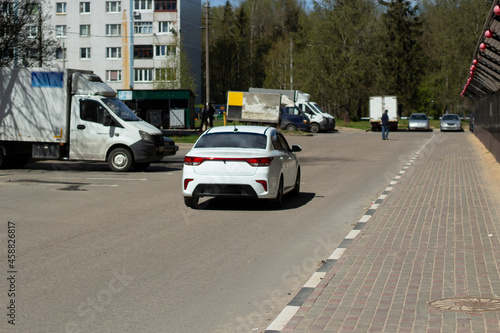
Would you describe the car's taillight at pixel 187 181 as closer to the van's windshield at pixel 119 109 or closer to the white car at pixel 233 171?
the white car at pixel 233 171

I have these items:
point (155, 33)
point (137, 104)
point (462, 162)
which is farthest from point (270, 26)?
point (462, 162)

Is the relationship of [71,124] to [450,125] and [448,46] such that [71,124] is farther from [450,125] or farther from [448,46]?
[448,46]

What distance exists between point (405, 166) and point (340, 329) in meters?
18.7

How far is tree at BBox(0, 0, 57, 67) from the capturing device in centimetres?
3403

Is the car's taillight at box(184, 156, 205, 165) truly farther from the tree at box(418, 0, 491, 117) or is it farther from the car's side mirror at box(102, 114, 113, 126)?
the tree at box(418, 0, 491, 117)

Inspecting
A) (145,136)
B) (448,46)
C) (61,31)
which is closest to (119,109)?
(145,136)

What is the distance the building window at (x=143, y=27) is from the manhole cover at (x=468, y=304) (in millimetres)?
88747

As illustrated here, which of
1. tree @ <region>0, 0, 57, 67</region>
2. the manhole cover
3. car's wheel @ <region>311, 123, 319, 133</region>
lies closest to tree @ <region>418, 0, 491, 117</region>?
car's wheel @ <region>311, 123, 319, 133</region>

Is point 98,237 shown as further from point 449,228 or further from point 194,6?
point 194,6

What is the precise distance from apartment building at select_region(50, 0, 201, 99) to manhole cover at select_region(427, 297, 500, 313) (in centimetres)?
8674

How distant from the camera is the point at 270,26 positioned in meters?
108

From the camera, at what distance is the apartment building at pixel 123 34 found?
91750 mm

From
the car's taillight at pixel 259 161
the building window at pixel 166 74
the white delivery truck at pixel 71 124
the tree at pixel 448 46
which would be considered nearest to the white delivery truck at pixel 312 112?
the tree at pixel 448 46

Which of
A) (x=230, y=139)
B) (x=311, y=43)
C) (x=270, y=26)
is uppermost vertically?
(x=270, y=26)
